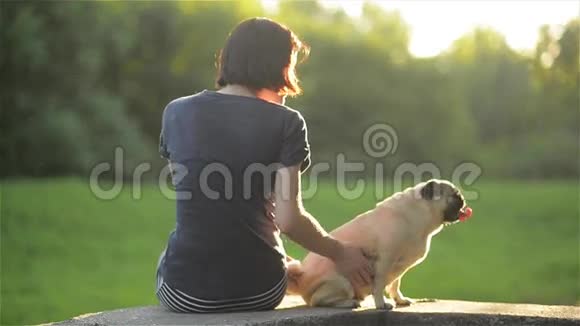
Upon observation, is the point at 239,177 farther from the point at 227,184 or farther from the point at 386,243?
the point at 386,243

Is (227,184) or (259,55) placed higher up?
(259,55)

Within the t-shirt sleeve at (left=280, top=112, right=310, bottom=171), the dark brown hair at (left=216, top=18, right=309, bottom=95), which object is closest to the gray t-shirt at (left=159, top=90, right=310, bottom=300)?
the t-shirt sleeve at (left=280, top=112, right=310, bottom=171)

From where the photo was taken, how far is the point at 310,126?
49.2 m

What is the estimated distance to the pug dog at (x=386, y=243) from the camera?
4742 mm

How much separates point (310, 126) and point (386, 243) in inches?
1751

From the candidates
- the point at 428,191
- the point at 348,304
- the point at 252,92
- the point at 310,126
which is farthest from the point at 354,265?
the point at 310,126

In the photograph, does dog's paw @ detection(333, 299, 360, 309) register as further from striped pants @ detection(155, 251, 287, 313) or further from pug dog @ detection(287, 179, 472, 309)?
striped pants @ detection(155, 251, 287, 313)

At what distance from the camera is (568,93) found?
24.6 metres

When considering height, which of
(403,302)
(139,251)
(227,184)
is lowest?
(139,251)

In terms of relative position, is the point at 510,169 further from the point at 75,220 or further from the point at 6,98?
the point at 75,220

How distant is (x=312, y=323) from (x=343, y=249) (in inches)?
19.5

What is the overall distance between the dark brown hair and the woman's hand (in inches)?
35.1

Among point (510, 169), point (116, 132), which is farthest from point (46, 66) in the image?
point (510, 169)

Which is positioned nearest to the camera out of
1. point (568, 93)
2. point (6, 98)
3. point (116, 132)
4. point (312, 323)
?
point (312, 323)
